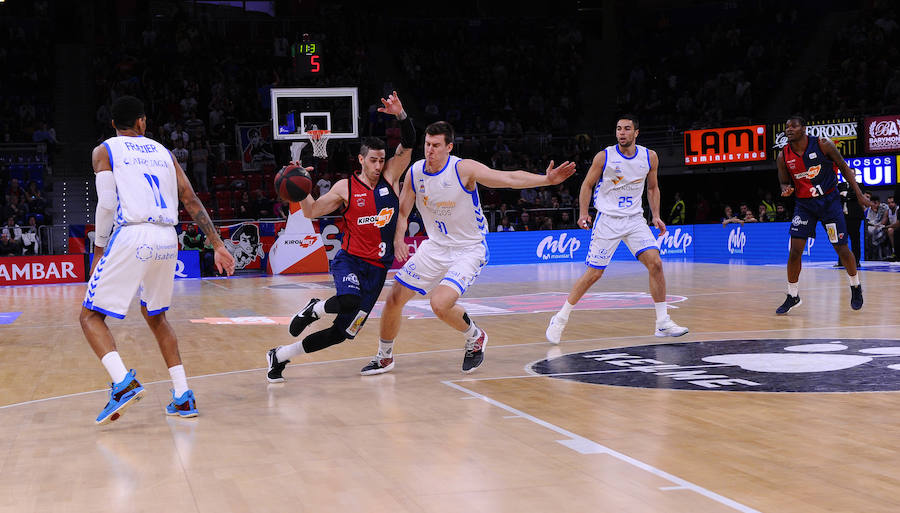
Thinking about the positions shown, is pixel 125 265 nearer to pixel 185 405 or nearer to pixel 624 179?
pixel 185 405

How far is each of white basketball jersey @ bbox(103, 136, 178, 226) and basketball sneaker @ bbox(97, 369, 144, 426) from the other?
0.97 meters

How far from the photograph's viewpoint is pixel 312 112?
71.9 ft

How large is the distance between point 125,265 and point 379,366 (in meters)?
2.44

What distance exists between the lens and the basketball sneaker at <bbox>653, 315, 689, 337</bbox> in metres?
8.71

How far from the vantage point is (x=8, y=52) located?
27.1 metres

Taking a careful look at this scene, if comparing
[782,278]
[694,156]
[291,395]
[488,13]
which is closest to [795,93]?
[694,156]

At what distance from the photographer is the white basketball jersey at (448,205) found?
7121 millimetres

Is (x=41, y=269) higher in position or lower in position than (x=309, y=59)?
lower

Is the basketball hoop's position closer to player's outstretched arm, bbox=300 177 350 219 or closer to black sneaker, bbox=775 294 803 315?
black sneaker, bbox=775 294 803 315

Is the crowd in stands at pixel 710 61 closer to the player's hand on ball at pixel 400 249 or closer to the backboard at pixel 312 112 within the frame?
the backboard at pixel 312 112

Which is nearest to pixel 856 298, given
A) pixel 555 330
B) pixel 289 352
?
pixel 555 330

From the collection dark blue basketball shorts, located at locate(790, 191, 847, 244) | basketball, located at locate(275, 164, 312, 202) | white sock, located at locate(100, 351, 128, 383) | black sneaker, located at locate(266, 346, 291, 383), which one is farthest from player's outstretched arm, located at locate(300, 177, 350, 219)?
dark blue basketball shorts, located at locate(790, 191, 847, 244)

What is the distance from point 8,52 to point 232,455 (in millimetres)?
26311

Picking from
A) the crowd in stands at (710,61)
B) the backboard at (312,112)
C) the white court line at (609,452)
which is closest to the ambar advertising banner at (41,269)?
the backboard at (312,112)
